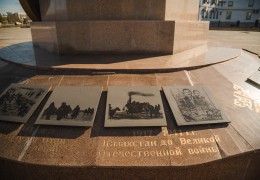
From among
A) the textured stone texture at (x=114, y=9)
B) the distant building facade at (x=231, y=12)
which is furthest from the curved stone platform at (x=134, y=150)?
the distant building facade at (x=231, y=12)

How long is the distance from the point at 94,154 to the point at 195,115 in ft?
4.63

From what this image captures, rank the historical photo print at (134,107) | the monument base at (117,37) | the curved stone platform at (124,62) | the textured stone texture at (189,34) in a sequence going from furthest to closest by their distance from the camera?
1. the textured stone texture at (189,34)
2. the monument base at (117,37)
3. the curved stone platform at (124,62)
4. the historical photo print at (134,107)

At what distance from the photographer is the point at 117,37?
15.8ft

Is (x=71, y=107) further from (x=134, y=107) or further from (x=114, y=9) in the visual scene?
(x=114, y=9)

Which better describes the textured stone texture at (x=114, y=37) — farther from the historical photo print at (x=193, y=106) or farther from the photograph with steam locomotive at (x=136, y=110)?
the photograph with steam locomotive at (x=136, y=110)

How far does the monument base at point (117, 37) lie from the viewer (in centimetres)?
471

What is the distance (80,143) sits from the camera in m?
2.50

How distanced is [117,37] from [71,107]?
8.09ft

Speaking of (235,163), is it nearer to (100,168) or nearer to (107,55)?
(100,168)

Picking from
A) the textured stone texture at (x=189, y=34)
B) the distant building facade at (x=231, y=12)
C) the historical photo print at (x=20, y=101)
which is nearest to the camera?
the historical photo print at (x=20, y=101)

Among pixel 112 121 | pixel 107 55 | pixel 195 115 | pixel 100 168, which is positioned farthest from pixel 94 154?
pixel 107 55

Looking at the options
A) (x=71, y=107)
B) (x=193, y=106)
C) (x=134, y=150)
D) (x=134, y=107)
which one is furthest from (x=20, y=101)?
(x=193, y=106)

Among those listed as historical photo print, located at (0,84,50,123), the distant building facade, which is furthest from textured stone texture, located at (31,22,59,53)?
the distant building facade

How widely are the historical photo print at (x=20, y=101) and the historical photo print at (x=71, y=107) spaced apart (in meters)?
0.20
